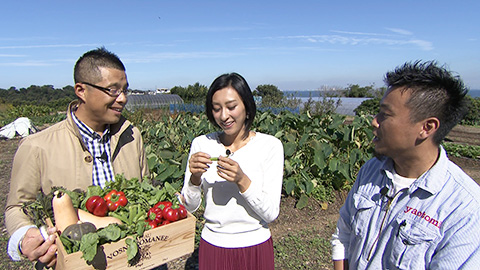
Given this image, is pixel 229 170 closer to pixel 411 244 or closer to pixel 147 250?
pixel 147 250

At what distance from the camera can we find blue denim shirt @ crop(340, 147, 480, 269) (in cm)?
118

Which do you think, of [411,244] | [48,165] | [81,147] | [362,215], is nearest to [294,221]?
[362,215]

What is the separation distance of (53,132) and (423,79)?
2.07 m

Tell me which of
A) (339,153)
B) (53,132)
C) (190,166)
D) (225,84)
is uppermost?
(225,84)

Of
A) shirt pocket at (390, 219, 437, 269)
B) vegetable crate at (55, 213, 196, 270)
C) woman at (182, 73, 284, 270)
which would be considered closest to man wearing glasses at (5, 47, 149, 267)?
vegetable crate at (55, 213, 196, 270)

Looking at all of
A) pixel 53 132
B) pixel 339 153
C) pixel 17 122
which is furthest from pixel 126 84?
pixel 17 122

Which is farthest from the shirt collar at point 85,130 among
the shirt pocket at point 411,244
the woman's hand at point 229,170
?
the shirt pocket at point 411,244

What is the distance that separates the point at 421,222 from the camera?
1272mm

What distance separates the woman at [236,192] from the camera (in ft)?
6.24

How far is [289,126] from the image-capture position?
637 centimetres

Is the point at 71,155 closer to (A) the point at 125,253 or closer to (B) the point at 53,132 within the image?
(B) the point at 53,132

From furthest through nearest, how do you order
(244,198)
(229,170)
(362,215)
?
(244,198) < (229,170) < (362,215)

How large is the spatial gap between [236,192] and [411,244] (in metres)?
1.03

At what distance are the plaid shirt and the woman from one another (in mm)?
546
